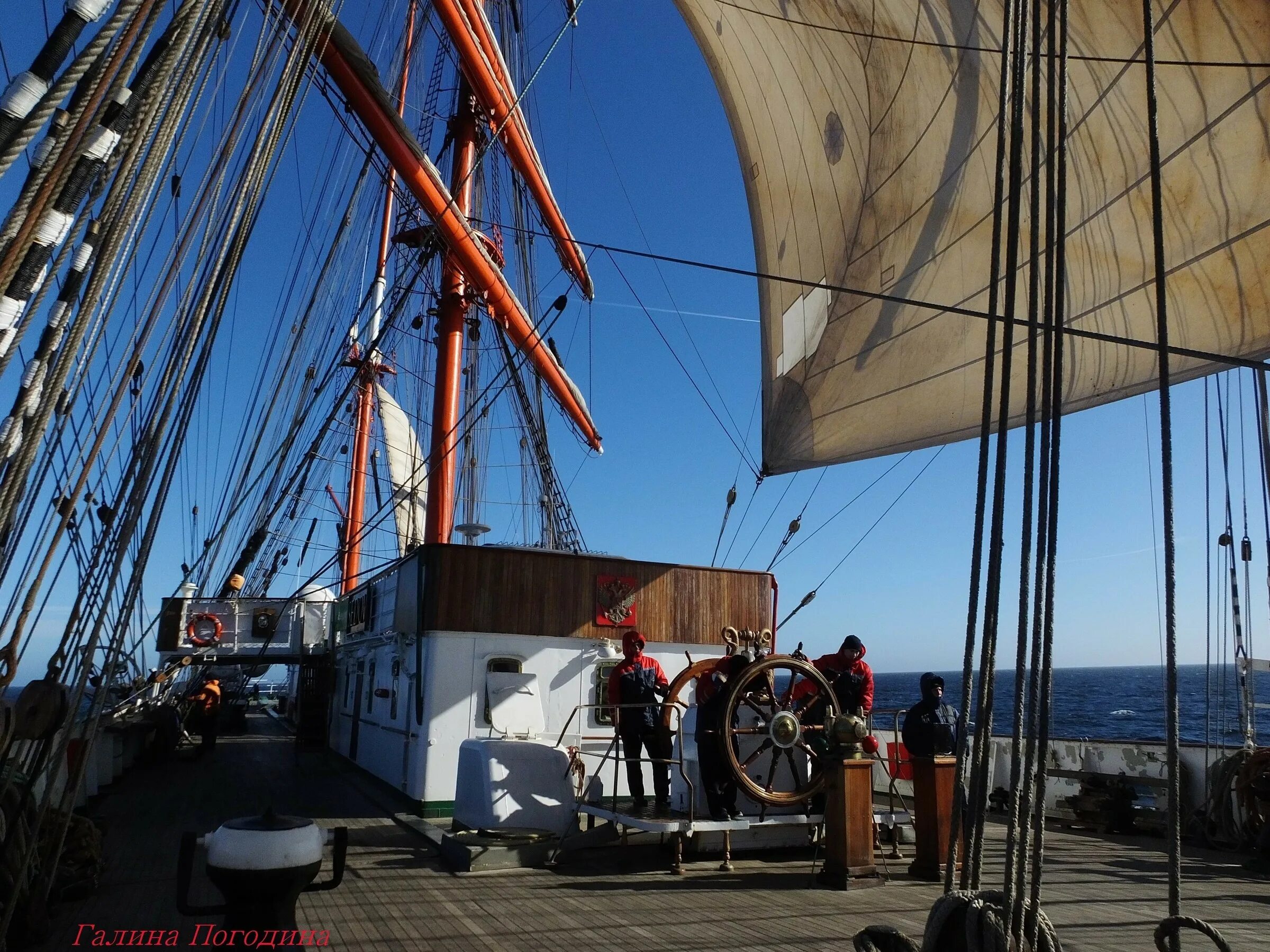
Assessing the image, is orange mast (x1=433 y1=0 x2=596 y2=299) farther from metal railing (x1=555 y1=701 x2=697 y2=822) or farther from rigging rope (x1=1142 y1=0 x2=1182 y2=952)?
rigging rope (x1=1142 y1=0 x2=1182 y2=952)

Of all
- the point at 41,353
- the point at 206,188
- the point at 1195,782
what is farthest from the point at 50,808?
the point at 1195,782

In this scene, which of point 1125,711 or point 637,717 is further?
point 1125,711

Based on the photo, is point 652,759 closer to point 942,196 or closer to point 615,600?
point 615,600

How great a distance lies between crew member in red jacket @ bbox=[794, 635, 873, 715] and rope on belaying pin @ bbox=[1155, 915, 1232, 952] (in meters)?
5.27

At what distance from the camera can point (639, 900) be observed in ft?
19.6

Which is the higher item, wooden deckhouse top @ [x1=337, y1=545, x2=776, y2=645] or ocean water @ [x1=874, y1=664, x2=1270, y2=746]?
wooden deckhouse top @ [x1=337, y1=545, x2=776, y2=645]

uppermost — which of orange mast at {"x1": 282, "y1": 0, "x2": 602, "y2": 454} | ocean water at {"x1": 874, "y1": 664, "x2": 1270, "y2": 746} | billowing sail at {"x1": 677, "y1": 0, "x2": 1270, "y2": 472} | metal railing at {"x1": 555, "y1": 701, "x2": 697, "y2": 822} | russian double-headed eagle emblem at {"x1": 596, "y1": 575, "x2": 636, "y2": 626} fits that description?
orange mast at {"x1": 282, "y1": 0, "x2": 602, "y2": 454}

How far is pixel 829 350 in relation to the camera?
1099cm

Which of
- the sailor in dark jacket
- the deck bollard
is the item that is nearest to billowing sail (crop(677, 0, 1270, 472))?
the sailor in dark jacket

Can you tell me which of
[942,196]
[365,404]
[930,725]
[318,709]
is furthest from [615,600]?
[365,404]

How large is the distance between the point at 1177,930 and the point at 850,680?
5.37 meters

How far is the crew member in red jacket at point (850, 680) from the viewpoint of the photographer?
7.96 metres

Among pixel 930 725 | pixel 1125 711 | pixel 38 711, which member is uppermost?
pixel 38 711

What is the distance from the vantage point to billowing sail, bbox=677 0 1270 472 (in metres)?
6.58
